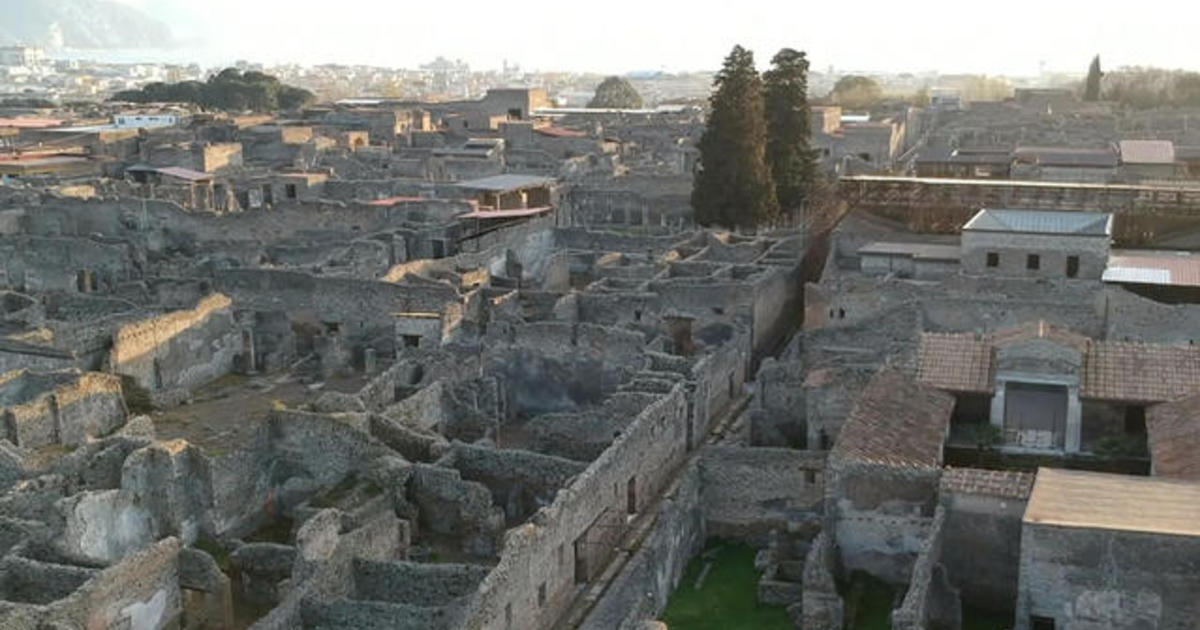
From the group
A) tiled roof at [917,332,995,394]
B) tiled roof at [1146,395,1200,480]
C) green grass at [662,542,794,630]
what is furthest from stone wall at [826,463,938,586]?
tiled roof at [1146,395,1200,480]

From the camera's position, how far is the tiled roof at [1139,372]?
20234 millimetres

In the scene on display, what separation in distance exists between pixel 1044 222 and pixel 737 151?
1244cm

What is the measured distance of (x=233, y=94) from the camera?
331 feet

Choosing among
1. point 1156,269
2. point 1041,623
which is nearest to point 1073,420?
point 1041,623

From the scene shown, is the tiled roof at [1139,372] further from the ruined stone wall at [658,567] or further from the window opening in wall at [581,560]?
the window opening in wall at [581,560]

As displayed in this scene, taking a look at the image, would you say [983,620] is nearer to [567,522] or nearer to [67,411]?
[567,522]

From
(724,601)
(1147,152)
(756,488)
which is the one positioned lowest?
(724,601)

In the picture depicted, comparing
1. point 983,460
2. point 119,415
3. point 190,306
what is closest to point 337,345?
point 190,306

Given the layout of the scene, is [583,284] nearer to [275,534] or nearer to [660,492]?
[660,492]

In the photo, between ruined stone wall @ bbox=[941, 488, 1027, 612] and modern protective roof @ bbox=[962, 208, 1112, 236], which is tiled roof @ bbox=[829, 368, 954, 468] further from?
modern protective roof @ bbox=[962, 208, 1112, 236]

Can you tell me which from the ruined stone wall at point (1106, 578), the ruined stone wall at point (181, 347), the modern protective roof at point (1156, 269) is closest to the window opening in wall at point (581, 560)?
the ruined stone wall at point (1106, 578)

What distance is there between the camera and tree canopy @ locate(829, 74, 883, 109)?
109m

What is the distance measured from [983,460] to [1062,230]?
473 inches

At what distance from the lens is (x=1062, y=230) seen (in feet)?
98.6
